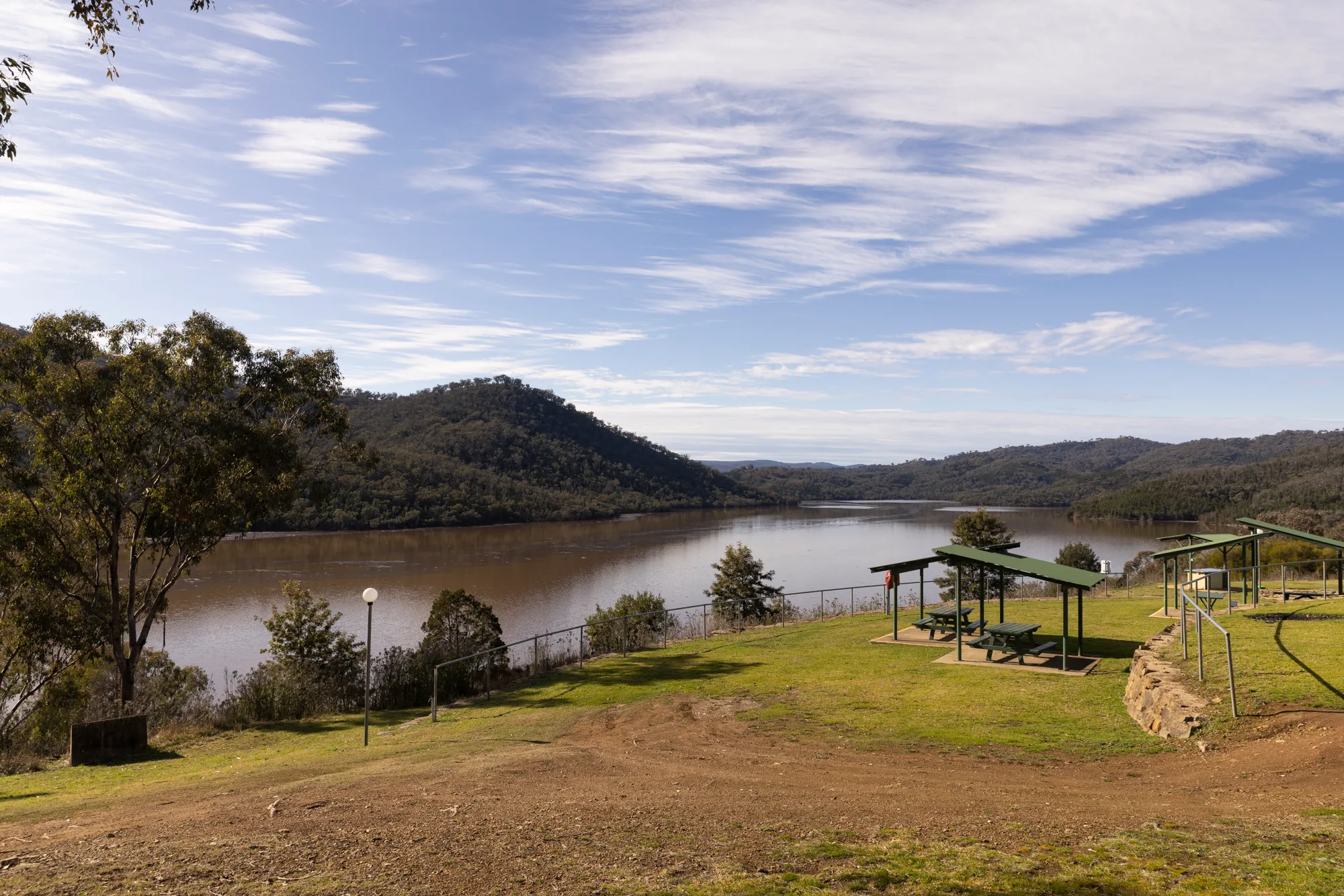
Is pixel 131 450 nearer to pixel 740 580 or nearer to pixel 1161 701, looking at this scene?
pixel 1161 701

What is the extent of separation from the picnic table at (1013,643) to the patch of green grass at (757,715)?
3.04 ft

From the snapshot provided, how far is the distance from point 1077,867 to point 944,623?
13.3m

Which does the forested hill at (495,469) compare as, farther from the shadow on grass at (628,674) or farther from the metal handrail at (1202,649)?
the metal handrail at (1202,649)

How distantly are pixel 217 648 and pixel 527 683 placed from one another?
21642 millimetres

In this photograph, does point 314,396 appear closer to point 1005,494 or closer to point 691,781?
point 691,781

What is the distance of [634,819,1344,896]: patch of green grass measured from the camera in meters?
5.69

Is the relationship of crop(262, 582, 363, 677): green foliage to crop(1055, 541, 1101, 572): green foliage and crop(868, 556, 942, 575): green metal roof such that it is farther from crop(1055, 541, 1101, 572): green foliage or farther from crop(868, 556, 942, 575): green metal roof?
crop(1055, 541, 1101, 572): green foliage

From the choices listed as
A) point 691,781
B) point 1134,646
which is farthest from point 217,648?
point 1134,646

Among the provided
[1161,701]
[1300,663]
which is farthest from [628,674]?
[1300,663]

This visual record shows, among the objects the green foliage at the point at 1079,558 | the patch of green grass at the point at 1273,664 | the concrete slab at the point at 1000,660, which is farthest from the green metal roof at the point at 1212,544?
the green foliage at the point at 1079,558

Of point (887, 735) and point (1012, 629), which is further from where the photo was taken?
point (1012, 629)

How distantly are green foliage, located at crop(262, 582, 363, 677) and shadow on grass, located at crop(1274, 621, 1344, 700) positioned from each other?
21363 millimetres

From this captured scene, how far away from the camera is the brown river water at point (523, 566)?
3781 cm

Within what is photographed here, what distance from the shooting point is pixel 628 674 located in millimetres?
18422
